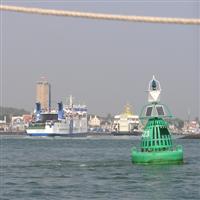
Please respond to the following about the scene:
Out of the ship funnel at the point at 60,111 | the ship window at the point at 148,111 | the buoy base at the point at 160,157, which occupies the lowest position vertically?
the buoy base at the point at 160,157

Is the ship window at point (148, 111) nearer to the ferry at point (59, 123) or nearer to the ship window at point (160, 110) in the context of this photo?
the ship window at point (160, 110)

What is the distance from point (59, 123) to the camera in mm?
135125

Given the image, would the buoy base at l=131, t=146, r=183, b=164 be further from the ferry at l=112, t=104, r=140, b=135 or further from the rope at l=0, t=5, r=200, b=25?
the ferry at l=112, t=104, r=140, b=135

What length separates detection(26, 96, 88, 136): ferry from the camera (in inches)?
5256

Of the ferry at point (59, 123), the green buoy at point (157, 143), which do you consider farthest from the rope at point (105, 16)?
the ferry at point (59, 123)

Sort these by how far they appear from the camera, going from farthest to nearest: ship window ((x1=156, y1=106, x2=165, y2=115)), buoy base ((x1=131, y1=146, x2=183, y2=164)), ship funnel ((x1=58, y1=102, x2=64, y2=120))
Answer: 1. ship funnel ((x1=58, y1=102, x2=64, y2=120))
2. ship window ((x1=156, y1=106, x2=165, y2=115))
3. buoy base ((x1=131, y1=146, x2=183, y2=164))

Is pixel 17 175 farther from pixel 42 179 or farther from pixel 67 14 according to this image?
pixel 67 14

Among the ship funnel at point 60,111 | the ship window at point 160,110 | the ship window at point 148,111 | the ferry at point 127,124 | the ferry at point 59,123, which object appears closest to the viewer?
the ship window at point 160,110

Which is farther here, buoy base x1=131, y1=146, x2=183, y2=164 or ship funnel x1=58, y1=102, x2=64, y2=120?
ship funnel x1=58, y1=102, x2=64, y2=120

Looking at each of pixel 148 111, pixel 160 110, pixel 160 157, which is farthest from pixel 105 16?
pixel 148 111

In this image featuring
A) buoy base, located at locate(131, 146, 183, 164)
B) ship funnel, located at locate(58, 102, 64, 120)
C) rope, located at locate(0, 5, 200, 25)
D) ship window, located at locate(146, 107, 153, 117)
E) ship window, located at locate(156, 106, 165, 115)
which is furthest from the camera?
ship funnel, located at locate(58, 102, 64, 120)

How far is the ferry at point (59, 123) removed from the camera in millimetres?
133500

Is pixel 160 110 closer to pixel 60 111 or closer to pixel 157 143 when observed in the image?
pixel 157 143

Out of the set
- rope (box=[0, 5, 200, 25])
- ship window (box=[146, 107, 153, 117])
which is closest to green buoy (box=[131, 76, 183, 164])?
ship window (box=[146, 107, 153, 117])
